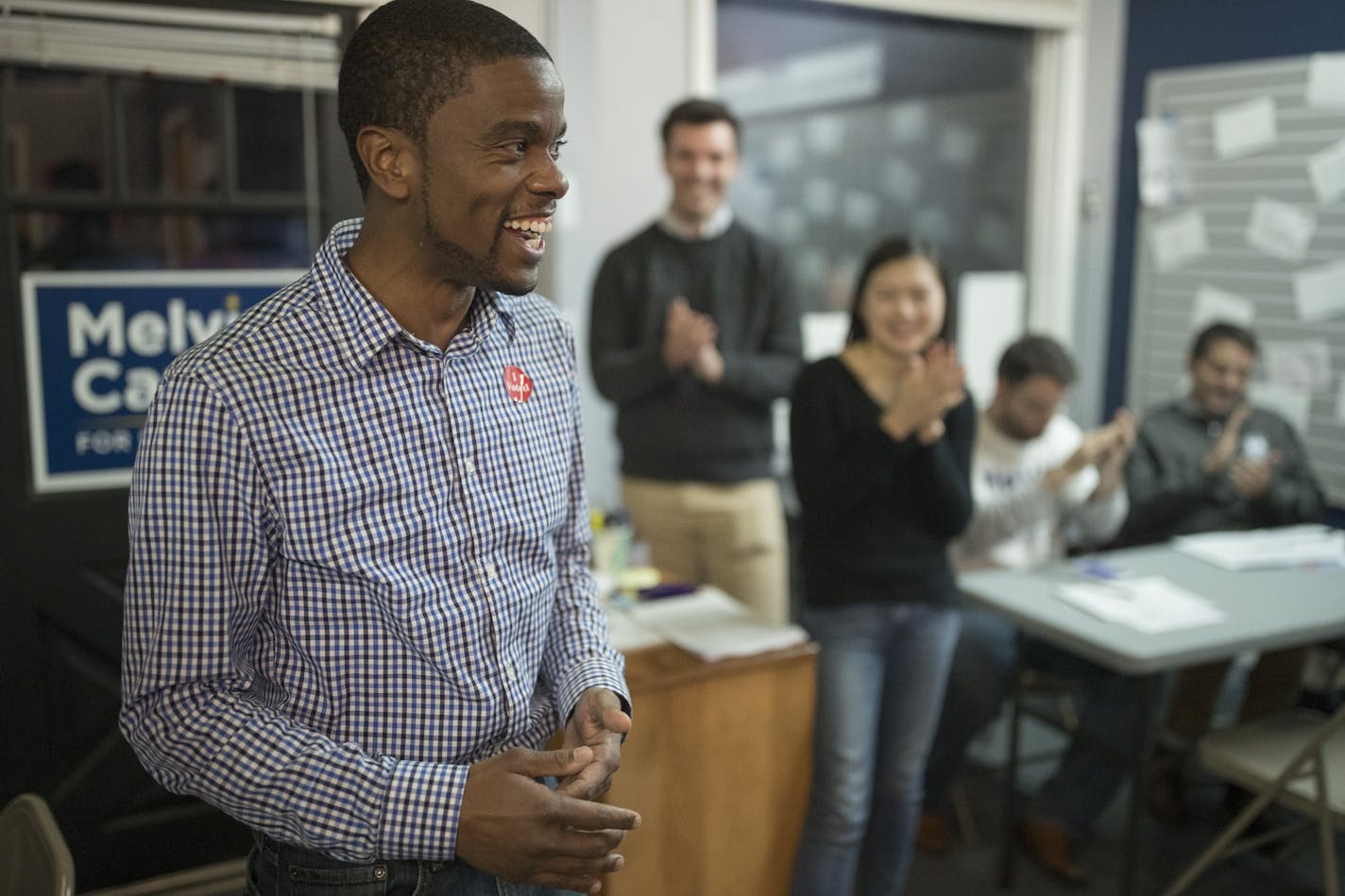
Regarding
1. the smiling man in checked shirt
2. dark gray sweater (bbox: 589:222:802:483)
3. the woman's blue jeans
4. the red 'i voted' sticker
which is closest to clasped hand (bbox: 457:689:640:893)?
the smiling man in checked shirt

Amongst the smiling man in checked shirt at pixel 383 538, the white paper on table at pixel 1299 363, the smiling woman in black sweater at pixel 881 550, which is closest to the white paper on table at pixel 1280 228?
the white paper on table at pixel 1299 363

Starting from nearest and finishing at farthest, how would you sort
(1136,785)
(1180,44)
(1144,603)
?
(1136,785), (1144,603), (1180,44)

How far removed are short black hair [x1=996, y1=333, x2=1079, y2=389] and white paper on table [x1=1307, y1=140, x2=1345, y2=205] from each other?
3.93ft

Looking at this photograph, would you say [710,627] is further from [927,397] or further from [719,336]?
[719,336]

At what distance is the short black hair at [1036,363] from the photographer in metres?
2.99

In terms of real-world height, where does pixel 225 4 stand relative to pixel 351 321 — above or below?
above

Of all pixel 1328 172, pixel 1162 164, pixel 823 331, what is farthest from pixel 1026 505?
pixel 1162 164

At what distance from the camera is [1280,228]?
371 cm

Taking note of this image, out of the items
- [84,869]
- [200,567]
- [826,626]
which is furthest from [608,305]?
[200,567]

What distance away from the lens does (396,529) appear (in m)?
1.07

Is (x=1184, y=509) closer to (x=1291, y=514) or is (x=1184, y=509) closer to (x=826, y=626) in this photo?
(x=1291, y=514)

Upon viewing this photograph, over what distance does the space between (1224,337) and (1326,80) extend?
896mm

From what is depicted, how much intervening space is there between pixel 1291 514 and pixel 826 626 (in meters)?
1.86

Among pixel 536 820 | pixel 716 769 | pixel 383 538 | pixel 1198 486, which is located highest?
pixel 383 538
